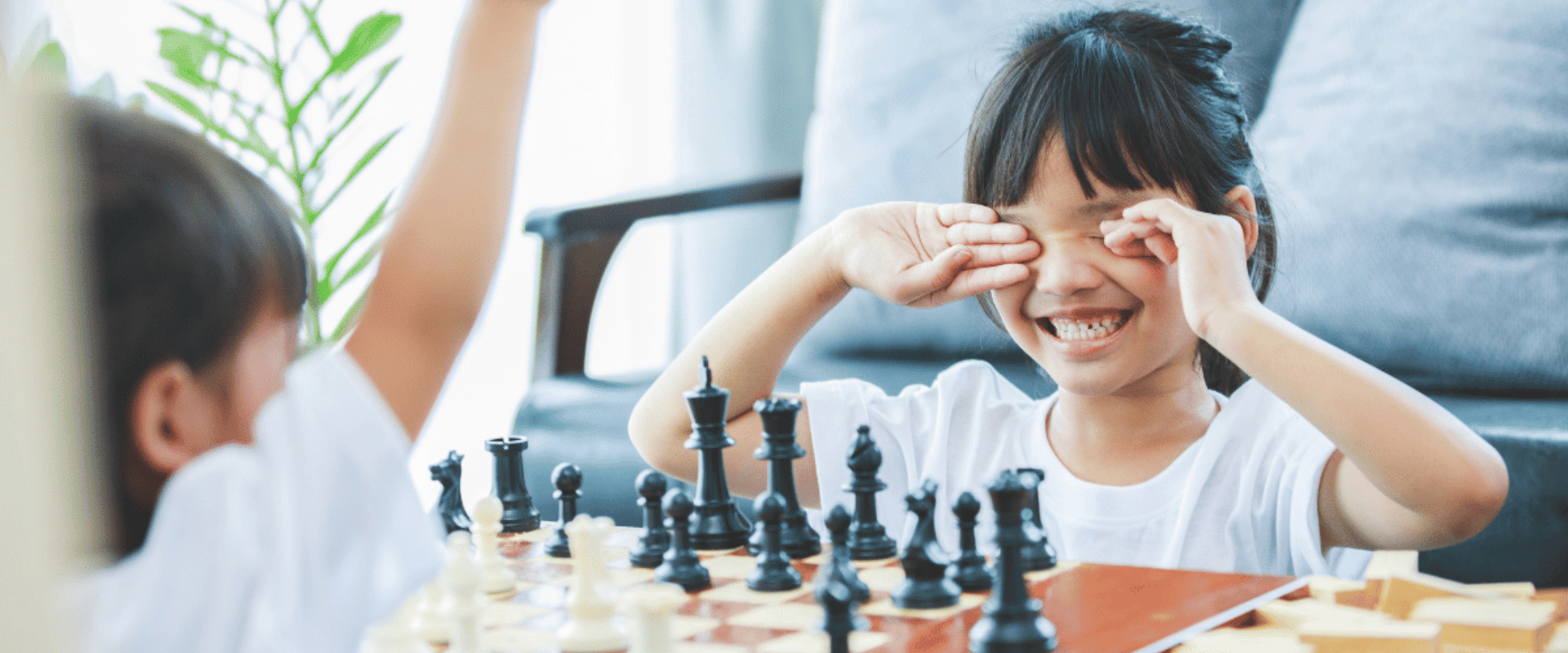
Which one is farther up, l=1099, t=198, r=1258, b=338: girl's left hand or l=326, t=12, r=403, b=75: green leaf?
l=326, t=12, r=403, b=75: green leaf

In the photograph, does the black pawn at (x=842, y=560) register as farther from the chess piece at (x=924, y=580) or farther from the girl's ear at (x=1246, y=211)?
the girl's ear at (x=1246, y=211)

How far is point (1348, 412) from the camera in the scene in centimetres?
111

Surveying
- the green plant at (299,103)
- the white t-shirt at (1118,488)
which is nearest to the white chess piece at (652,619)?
the white t-shirt at (1118,488)

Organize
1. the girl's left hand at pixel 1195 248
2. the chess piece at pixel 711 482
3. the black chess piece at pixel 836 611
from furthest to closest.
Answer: the girl's left hand at pixel 1195 248
the chess piece at pixel 711 482
the black chess piece at pixel 836 611

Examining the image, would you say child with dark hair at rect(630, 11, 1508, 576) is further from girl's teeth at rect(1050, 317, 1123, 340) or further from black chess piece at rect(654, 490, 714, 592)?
black chess piece at rect(654, 490, 714, 592)

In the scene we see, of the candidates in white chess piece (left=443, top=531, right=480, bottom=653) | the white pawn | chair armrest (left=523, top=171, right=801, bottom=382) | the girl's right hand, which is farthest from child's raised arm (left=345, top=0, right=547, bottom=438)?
chair armrest (left=523, top=171, right=801, bottom=382)

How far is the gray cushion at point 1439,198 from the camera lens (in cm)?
150

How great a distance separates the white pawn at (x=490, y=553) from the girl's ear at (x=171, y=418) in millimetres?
313

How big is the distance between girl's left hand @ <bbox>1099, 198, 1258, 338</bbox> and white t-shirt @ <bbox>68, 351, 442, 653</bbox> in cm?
81

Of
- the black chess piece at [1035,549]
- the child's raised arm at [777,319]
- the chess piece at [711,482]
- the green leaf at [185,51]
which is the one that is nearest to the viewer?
the black chess piece at [1035,549]

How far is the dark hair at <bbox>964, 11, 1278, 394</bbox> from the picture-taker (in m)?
1.28

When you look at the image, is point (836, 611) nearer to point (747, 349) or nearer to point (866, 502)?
point (866, 502)

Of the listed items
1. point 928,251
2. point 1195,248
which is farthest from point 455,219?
point 928,251

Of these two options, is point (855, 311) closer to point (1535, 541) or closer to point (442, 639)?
point (1535, 541)
